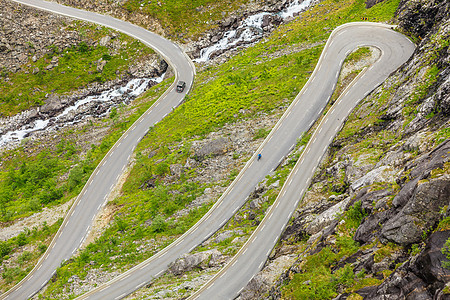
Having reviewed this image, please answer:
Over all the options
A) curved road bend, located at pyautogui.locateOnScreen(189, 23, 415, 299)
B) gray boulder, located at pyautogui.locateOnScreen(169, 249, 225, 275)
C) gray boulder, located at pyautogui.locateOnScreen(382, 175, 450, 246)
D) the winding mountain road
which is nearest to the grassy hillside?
the winding mountain road

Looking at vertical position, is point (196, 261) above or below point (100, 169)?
below

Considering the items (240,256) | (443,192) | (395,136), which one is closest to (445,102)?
(395,136)

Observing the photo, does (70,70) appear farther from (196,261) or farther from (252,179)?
(196,261)

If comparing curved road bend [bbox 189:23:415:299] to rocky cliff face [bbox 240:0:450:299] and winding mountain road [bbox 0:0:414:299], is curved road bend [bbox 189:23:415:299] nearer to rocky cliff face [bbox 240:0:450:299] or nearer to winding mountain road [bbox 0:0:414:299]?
winding mountain road [bbox 0:0:414:299]

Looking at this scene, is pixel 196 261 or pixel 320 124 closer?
pixel 196 261

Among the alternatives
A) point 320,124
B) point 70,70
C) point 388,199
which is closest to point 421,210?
point 388,199

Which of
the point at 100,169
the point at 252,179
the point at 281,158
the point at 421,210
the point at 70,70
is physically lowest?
the point at 100,169

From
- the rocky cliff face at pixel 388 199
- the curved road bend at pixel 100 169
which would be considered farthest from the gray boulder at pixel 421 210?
the curved road bend at pixel 100 169

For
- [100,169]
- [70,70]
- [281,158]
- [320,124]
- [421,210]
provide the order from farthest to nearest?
[70,70] → [100,169] → [281,158] → [320,124] → [421,210]
